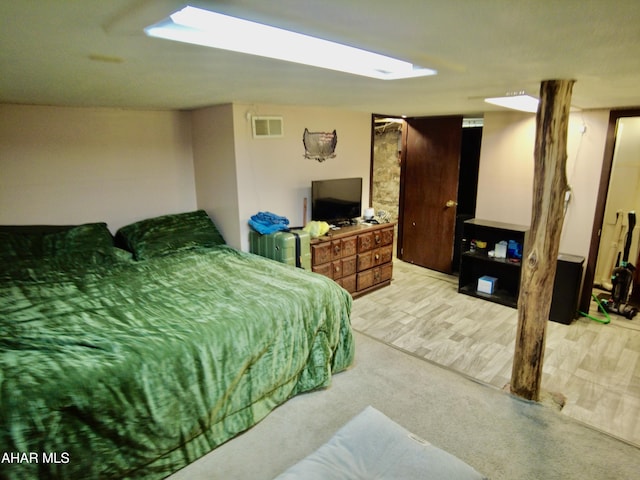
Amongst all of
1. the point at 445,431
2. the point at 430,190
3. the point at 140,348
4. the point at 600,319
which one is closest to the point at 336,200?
the point at 430,190

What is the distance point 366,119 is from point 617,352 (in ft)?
12.1

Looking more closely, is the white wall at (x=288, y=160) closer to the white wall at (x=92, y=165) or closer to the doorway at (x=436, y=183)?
the doorway at (x=436, y=183)

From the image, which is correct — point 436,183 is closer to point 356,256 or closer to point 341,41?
point 356,256

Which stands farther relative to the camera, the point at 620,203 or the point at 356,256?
the point at 620,203

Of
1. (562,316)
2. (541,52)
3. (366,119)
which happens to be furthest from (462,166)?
(541,52)

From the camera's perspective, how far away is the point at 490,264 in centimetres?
477

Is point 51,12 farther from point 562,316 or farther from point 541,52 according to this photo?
point 562,316

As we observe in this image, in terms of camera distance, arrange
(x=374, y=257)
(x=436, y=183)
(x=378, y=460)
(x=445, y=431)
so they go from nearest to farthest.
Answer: (x=378, y=460), (x=445, y=431), (x=374, y=257), (x=436, y=183)

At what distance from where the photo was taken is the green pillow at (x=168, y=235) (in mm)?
3602

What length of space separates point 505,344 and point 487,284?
1239mm

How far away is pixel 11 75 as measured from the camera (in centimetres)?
203

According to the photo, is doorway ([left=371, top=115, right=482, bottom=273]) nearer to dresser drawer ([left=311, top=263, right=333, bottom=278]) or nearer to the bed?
dresser drawer ([left=311, top=263, right=333, bottom=278])

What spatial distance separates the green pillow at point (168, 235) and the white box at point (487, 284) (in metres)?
3.17

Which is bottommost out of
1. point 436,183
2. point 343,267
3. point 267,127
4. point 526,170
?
point 343,267
